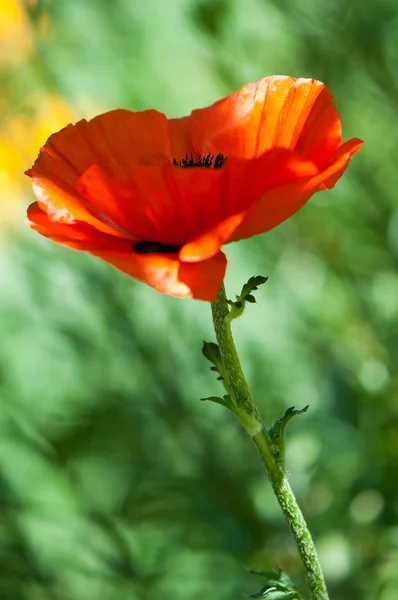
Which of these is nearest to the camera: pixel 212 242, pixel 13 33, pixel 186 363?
pixel 212 242

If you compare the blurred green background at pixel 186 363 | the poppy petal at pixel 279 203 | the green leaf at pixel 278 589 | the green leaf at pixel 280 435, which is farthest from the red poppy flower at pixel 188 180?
the blurred green background at pixel 186 363

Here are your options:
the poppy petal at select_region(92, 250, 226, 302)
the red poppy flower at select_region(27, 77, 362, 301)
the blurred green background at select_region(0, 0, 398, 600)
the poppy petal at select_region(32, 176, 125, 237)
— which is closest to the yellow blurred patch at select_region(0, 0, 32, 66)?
the blurred green background at select_region(0, 0, 398, 600)

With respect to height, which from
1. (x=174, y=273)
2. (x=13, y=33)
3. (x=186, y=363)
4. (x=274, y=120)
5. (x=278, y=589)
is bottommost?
(x=278, y=589)

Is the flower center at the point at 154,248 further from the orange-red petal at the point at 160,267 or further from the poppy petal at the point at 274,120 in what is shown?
the poppy petal at the point at 274,120

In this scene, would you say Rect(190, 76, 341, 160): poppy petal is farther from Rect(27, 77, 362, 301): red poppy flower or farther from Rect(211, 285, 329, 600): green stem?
Rect(211, 285, 329, 600): green stem

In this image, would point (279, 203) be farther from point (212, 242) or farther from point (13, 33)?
A: point (13, 33)

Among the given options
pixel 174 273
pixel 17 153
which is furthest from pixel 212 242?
pixel 17 153

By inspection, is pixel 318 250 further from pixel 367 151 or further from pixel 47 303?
pixel 47 303

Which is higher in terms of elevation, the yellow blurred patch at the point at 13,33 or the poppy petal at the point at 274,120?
the yellow blurred patch at the point at 13,33
